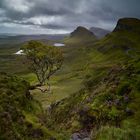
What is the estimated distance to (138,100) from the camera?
160 ft

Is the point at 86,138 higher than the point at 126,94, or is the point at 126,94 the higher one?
the point at 126,94

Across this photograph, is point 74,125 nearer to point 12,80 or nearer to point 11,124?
point 12,80

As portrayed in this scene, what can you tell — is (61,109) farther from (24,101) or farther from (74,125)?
(24,101)

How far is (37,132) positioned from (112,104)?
20927mm

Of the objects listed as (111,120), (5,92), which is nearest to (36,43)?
(111,120)

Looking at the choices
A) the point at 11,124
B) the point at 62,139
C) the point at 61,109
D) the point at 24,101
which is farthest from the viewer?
the point at 61,109

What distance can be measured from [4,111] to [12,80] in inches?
525

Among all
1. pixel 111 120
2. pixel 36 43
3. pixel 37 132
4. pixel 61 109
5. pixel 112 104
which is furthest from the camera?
pixel 36 43

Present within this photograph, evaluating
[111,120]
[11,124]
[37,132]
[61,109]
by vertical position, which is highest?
[11,124]

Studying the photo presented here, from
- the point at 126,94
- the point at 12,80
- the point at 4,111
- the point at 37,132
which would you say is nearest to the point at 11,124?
the point at 4,111

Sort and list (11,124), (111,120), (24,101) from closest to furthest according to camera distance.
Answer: (11,124)
(24,101)
(111,120)

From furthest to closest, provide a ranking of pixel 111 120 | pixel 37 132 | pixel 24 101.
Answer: pixel 111 120
pixel 24 101
pixel 37 132

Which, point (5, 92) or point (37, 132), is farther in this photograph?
point (5, 92)

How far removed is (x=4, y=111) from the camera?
30156mm
